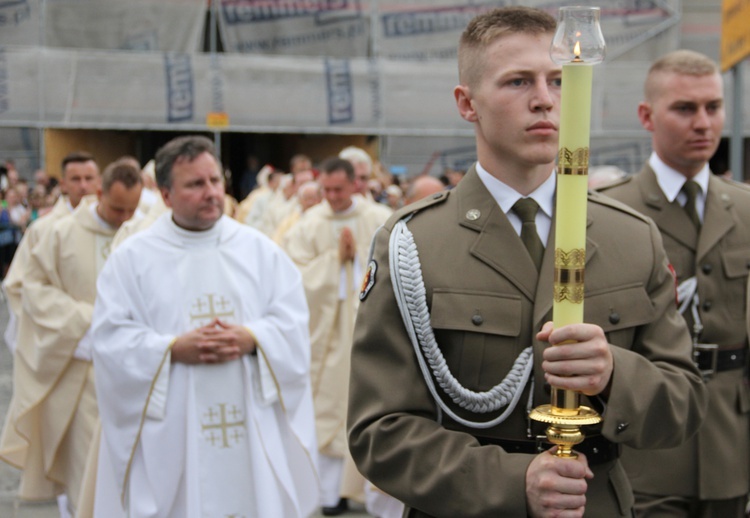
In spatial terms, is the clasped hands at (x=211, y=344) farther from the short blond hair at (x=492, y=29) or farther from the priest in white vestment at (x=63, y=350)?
the short blond hair at (x=492, y=29)

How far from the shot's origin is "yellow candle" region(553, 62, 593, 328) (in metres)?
1.64

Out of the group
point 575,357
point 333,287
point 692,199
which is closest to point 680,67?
point 692,199

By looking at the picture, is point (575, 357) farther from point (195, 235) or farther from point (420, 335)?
point (195, 235)

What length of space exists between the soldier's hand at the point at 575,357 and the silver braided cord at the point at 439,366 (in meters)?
0.34

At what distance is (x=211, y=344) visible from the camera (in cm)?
416

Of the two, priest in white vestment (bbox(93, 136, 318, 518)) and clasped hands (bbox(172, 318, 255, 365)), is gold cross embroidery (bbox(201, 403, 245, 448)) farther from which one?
clasped hands (bbox(172, 318, 255, 365))

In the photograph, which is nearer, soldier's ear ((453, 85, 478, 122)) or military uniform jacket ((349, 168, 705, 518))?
military uniform jacket ((349, 168, 705, 518))

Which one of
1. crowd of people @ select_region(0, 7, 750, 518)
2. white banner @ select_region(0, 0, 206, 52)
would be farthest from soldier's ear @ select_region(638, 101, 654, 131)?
white banner @ select_region(0, 0, 206, 52)

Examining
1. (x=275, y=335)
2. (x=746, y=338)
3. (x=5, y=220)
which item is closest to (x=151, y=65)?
(x=5, y=220)

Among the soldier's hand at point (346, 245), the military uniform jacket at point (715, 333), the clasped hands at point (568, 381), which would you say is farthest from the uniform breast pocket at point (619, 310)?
the soldier's hand at point (346, 245)

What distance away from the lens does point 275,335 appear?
435cm

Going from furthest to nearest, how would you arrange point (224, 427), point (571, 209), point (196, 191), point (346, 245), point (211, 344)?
point (346, 245), point (196, 191), point (224, 427), point (211, 344), point (571, 209)

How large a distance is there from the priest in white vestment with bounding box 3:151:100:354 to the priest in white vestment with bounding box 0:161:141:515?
144 millimetres

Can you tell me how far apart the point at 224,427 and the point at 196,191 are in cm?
102
